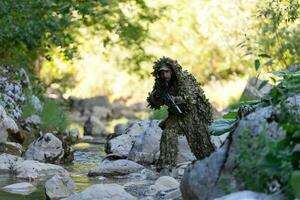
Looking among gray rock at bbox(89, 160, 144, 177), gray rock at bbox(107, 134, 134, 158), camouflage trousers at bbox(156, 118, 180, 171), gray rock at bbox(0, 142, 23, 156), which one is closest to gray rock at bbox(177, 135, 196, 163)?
gray rock at bbox(89, 160, 144, 177)

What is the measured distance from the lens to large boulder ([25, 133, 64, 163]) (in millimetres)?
10759

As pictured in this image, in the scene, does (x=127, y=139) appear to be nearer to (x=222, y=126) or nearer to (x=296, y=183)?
(x=222, y=126)

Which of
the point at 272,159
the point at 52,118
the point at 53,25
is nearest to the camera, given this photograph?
the point at 272,159

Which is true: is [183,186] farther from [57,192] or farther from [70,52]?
[70,52]

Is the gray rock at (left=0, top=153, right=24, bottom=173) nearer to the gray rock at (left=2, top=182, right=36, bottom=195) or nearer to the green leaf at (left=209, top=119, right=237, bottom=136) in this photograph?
the gray rock at (left=2, top=182, right=36, bottom=195)

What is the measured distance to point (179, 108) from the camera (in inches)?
323

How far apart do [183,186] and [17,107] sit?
1001 centimetres

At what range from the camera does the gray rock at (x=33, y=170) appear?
8.96 meters

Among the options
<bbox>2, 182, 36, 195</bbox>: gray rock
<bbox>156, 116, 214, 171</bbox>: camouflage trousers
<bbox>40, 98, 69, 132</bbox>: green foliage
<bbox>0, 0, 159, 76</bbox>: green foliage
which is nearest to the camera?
<bbox>2, 182, 36, 195</bbox>: gray rock

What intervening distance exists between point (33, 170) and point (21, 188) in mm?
1318

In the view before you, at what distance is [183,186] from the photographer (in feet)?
16.9

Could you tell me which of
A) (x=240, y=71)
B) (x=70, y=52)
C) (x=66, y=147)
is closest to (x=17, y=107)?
A: (x=70, y=52)

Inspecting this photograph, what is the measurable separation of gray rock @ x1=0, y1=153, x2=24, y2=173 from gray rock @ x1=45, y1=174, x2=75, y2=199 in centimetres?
202

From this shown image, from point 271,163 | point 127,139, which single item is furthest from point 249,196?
point 127,139
